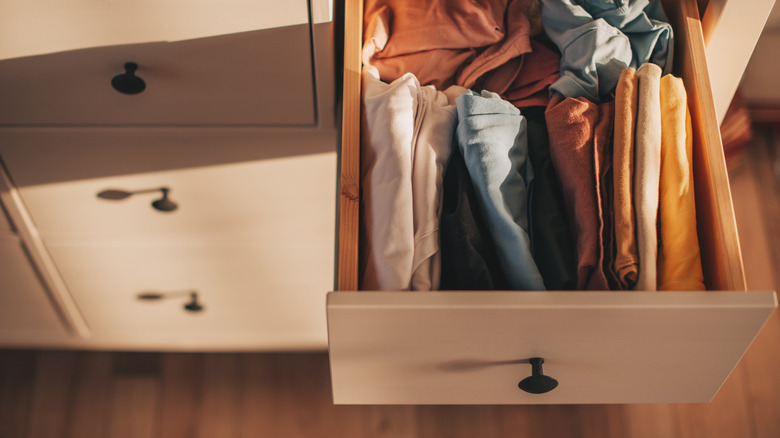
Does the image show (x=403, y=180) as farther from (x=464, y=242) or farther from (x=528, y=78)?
(x=528, y=78)

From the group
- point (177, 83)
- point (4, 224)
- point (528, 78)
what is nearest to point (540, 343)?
point (528, 78)

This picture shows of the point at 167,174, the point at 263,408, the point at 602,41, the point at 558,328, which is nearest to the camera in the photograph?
the point at 558,328

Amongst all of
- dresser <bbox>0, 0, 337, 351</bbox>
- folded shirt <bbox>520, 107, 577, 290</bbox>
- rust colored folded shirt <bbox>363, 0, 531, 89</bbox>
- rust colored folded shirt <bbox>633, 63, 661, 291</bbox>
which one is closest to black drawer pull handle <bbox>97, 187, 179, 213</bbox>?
dresser <bbox>0, 0, 337, 351</bbox>

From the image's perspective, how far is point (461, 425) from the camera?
46.6 inches

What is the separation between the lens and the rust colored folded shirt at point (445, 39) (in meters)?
0.73

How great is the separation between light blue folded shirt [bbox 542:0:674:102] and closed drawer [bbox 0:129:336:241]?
13.4 inches

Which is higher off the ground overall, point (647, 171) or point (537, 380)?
point (647, 171)

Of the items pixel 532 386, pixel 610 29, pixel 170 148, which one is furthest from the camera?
pixel 170 148

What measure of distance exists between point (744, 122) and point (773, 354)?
0.49 metres

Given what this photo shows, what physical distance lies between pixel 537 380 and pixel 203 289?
2.16ft

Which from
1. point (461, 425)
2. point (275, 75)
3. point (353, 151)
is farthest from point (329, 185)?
point (461, 425)

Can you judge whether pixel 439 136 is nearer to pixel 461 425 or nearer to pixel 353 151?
pixel 353 151

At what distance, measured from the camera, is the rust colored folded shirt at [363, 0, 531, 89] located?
2.41 ft

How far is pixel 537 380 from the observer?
592 mm
